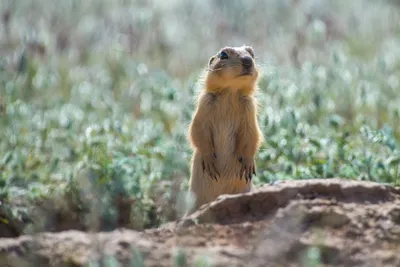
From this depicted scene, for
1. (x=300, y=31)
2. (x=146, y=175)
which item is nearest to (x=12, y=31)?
(x=300, y=31)

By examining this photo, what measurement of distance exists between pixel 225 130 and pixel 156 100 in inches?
79.0

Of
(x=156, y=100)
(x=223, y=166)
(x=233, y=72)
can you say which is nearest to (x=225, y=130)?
(x=223, y=166)

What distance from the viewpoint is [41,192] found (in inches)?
232

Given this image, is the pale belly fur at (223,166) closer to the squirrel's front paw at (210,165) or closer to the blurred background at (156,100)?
the squirrel's front paw at (210,165)

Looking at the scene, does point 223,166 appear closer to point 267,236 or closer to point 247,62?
point 247,62

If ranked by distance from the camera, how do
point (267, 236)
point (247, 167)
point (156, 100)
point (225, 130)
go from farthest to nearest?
point (156, 100), point (225, 130), point (247, 167), point (267, 236)

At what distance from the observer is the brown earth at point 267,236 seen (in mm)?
3246

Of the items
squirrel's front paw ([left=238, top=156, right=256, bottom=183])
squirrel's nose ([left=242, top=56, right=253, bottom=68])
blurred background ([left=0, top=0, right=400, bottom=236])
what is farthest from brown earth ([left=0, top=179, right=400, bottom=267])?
squirrel's nose ([left=242, top=56, right=253, bottom=68])

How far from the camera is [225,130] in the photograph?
5438 mm

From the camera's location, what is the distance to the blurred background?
566 centimetres

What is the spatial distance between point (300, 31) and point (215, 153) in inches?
169

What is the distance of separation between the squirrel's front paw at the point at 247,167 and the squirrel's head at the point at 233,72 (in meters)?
0.47

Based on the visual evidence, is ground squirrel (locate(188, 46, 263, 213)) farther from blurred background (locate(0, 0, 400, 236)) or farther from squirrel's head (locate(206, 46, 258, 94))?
blurred background (locate(0, 0, 400, 236))

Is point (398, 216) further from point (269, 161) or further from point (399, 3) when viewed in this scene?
point (399, 3)
